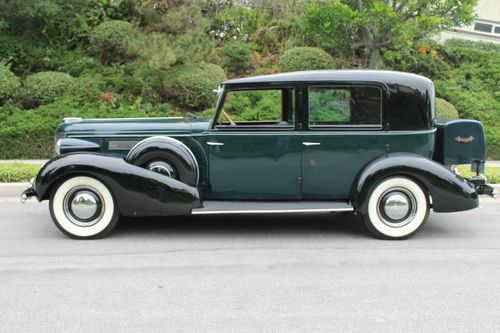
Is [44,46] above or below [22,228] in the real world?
above

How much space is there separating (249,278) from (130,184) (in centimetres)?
177

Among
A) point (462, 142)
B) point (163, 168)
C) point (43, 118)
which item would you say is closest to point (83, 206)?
point (163, 168)

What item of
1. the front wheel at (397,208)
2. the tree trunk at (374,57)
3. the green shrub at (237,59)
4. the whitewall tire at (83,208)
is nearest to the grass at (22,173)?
the front wheel at (397,208)

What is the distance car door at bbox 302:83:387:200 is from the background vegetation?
5.78m

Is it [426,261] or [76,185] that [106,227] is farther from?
[426,261]

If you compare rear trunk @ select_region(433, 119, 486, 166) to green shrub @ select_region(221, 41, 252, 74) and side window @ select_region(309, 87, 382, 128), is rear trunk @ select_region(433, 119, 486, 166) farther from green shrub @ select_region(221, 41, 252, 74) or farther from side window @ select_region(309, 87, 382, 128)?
green shrub @ select_region(221, 41, 252, 74)

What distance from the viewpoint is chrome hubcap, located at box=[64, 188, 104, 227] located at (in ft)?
18.3

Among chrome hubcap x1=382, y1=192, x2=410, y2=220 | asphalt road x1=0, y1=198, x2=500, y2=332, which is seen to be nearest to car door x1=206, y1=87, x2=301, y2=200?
asphalt road x1=0, y1=198, x2=500, y2=332

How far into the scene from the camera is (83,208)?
18.3 feet

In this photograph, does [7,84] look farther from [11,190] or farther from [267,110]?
[267,110]

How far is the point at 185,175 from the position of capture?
5.70m

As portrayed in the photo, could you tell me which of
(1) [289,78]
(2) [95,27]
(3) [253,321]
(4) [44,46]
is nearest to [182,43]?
(2) [95,27]

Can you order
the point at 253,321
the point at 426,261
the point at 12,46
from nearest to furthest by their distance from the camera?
the point at 253,321
the point at 426,261
the point at 12,46

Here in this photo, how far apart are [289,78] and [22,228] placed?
11.9ft
